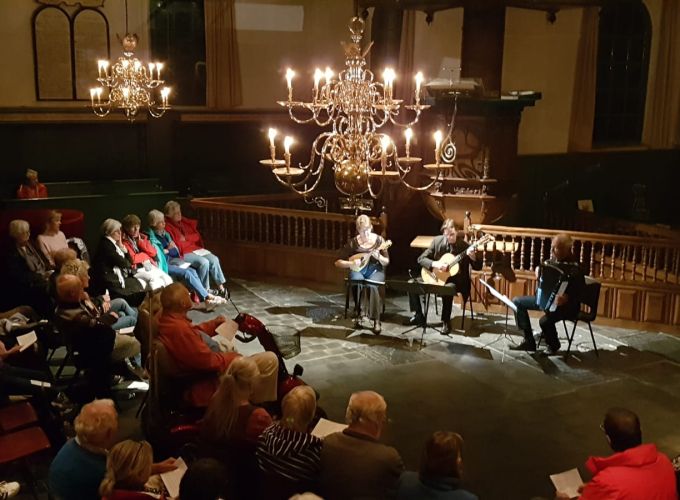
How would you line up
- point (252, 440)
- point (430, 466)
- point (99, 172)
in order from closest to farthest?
point (430, 466) → point (252, 440) → point (99, 172)

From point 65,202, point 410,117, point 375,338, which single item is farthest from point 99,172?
point 375,338

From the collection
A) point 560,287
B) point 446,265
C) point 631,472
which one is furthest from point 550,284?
point 631,472

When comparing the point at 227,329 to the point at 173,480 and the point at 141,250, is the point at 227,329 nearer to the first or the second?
the point at 173,480

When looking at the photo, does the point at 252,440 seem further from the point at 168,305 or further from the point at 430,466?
the point at 168,305

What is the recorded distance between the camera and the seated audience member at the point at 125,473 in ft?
10.5

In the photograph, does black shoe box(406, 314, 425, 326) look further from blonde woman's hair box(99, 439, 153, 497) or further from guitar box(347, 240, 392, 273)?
blonde woman's hair box(99, 439, 153, 497)

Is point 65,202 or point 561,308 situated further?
point 65,202

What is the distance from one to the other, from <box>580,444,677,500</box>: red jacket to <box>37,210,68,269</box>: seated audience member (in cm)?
566

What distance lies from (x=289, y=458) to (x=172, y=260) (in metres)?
5.28

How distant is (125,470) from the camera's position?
127 inches

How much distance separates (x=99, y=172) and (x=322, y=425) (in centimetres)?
923

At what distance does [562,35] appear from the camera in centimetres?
1277

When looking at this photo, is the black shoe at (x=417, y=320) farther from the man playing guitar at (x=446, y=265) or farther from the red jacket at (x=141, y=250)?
the red jacket at (x=141, y=250)

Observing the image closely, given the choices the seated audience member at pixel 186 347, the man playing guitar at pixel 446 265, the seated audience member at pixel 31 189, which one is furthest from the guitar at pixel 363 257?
the seated audience member at pixel 31 189
